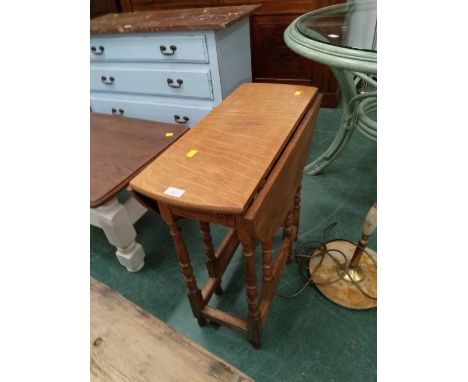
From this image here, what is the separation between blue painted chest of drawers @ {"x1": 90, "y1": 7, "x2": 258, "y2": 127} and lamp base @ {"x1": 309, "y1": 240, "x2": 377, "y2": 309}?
104 centimetres

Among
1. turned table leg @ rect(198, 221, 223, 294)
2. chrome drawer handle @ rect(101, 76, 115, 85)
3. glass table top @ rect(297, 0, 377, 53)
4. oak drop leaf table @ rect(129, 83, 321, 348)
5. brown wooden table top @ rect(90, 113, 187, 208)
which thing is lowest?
turned table leg @ rect(198, 221, 223, 294)

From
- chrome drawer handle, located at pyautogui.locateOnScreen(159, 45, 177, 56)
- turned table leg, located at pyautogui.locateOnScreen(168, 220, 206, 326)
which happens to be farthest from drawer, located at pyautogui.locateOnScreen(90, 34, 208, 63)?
turned table leg, located at pyautogui.locateOnScreen(168, 220, 206, 326)

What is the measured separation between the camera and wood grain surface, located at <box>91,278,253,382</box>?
26.3 inches

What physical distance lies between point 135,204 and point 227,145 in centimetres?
71

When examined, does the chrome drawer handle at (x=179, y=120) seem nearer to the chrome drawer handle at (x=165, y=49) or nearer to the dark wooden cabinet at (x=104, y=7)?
the chrome drawer handle at (x=165, y=49)

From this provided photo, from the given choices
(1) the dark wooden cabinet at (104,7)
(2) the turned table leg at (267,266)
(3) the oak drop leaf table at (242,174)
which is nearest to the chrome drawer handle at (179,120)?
(3) the oak drop leaf table at (242,174)

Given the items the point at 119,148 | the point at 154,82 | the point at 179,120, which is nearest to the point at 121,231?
the point at 119,148

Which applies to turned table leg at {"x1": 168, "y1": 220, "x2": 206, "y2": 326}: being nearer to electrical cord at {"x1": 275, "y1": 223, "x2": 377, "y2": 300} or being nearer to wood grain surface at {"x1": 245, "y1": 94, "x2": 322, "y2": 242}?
wood grain surface at {"x1": 245, "y1": 94, "x2": 322, "y2": 242}

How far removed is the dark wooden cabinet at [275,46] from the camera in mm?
2248

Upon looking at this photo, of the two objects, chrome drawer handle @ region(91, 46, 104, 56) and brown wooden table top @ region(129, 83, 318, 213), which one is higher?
chrome drawer handle @ region(91, 46, 104, 56)

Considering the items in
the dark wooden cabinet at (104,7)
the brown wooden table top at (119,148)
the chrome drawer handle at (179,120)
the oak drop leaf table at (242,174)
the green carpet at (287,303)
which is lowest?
the green carpet at (287,303)

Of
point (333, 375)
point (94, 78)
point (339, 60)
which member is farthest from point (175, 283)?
point (94, 78)

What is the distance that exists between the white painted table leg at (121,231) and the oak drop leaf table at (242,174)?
42 cm
